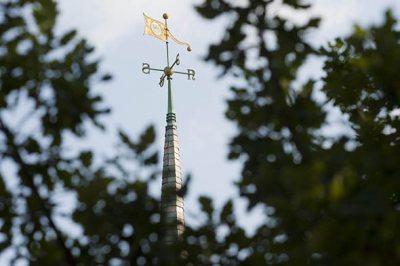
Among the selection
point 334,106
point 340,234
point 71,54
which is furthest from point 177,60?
point 340,234

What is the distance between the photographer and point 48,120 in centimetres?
506

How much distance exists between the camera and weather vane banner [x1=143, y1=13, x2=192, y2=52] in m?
27.8

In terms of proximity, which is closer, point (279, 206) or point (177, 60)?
point (279, 206)

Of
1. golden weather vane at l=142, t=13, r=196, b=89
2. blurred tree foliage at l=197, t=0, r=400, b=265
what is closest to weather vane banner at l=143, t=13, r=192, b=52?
golden weather vane at l=142, t=13, r=196, b=89

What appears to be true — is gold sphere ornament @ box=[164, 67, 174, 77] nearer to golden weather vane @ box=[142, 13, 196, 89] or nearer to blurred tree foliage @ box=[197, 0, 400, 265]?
golden weather vane @ box=[142, 13, 196, 89]

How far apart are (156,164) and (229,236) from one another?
966mm

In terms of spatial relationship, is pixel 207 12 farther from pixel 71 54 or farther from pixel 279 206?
pixel 279 206

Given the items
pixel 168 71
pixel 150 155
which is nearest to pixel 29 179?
pixel 150 155

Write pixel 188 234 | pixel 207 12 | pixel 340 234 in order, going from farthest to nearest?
pixel 207 12 → pixel 188 234 → pixel 340 234

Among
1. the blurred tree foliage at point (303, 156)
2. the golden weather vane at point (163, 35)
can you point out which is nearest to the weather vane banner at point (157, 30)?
the golden weather vane at point (163, 35)

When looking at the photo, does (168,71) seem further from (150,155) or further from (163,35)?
(150,155)

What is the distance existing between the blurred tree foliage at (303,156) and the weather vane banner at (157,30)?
21.9 meters

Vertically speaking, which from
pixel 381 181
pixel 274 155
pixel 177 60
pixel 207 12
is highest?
pixel 177 60

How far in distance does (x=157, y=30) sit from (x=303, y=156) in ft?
80.3
